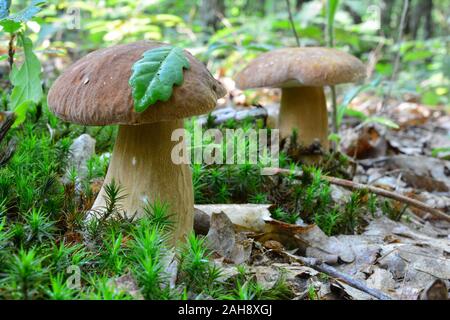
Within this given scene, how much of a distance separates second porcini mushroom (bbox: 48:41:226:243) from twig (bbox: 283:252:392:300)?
0.63 metres

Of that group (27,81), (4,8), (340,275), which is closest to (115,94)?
(27,81)

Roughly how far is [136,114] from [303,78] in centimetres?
197

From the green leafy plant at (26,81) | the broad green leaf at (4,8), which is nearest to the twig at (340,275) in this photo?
the green leafy plant at (26,81)

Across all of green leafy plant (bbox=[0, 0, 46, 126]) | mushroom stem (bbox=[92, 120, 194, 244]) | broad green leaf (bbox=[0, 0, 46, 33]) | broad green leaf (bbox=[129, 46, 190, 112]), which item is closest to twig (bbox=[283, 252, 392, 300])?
mushroom stem (bbox=[92, 120, 194, 244])

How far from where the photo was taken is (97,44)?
25.0ft

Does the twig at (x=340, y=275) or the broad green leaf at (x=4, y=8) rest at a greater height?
the broad green leaf at (x=4, y=8)

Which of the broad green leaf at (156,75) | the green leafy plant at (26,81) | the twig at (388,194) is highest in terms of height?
the broad green leaf at (156,75)

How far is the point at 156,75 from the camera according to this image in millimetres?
1791

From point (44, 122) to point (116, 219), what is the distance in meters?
1.54

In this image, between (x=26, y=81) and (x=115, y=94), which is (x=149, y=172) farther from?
(x=26, y=81)

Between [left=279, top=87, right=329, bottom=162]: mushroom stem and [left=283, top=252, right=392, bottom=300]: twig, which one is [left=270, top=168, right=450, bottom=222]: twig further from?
[left=279, top=87, right=329, bottom=162]: mushroom stem

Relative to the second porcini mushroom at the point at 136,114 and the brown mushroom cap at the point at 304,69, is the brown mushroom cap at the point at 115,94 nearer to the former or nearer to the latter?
the second porcini mushroom at the point at 136,114

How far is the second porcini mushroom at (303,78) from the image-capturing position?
343cm

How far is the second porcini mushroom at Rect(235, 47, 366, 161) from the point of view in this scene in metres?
3.43
